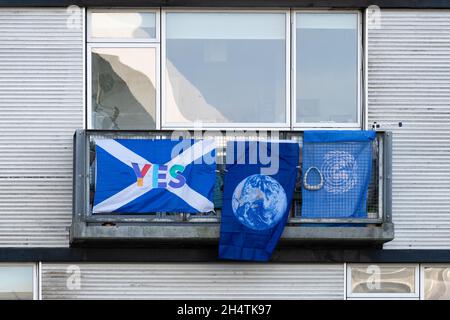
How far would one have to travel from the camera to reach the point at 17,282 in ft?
41.1

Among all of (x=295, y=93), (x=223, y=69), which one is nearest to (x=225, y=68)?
(x=223, y=69)

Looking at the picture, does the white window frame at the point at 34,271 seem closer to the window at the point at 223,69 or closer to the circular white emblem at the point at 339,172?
the window at the point at 223,69

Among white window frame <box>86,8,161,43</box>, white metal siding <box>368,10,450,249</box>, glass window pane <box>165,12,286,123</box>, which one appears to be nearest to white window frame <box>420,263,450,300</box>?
white metal siding <box>368,10,450,249</box>

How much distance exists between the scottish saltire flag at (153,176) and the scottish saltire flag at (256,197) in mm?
276

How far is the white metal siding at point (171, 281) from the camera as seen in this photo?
491 inches

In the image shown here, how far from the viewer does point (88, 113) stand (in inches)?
498

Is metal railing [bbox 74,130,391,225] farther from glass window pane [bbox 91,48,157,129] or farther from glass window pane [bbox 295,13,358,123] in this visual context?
glass window pane [bbox 295,13,358,123]

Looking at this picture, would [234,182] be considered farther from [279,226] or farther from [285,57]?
[285,57]

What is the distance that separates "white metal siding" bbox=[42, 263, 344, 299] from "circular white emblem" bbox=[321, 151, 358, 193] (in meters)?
1.14

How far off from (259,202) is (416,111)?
2.27 m

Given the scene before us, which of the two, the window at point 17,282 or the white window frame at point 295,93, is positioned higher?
the white window frame at point 295,93

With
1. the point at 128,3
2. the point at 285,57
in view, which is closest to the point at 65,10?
the point at 128,3

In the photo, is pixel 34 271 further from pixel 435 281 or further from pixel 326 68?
pixel 435 281

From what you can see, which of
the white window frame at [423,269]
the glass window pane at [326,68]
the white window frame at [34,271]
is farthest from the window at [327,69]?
the white window frame at [34,271]
